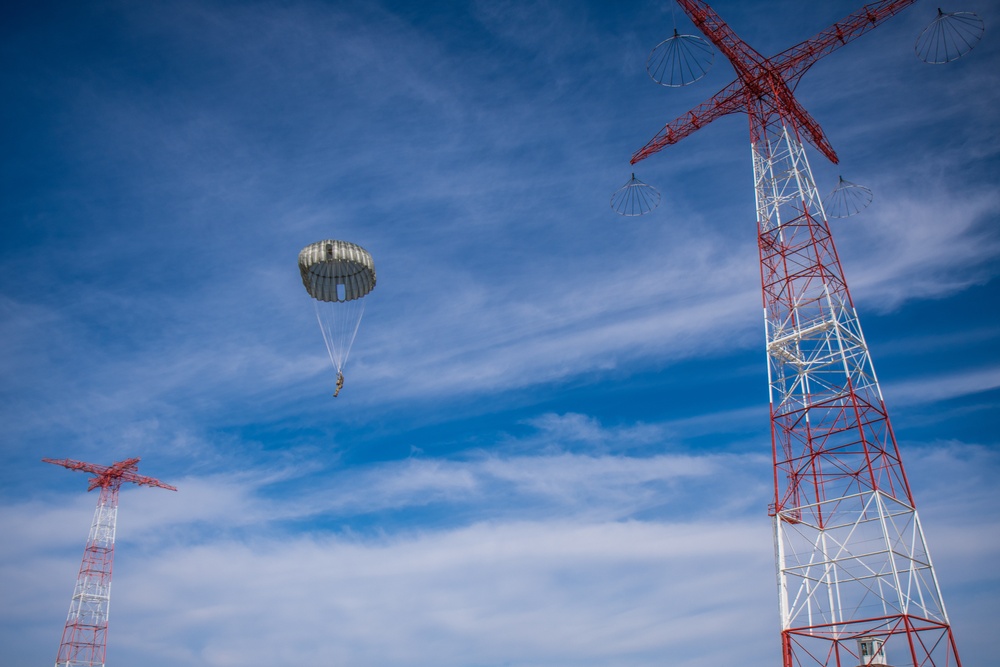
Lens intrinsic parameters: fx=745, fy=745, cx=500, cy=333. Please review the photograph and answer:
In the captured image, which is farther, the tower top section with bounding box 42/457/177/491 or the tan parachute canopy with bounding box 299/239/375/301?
the tower top section with bounding box 42/457/177/491

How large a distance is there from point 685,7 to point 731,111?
25.2 ft

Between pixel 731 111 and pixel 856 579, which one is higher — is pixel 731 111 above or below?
above

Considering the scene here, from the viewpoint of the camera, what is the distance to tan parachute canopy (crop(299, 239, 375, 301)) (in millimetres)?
39156

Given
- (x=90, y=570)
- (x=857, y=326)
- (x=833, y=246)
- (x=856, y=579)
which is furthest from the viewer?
(x=90, y=570)

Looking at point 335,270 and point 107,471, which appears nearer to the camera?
point 335,270

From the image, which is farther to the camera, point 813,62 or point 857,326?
point 813,62

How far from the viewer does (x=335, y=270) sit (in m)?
41.4

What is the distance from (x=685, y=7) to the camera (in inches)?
1778

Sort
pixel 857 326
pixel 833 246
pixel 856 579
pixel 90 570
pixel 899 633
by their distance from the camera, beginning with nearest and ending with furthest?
pixel 899 633
pixel 856 579
pixel 857 326
pixel 833 246
pixel 90 570

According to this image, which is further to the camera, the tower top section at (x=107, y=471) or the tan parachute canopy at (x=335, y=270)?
the tower top section at (x=107, y=471)

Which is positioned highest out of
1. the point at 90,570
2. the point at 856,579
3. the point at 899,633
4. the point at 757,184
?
the point at 757,184

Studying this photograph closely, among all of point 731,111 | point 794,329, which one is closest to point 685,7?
point 731,111

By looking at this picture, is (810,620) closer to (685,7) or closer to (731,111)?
(731,111)

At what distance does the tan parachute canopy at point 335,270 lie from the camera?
128 feet
